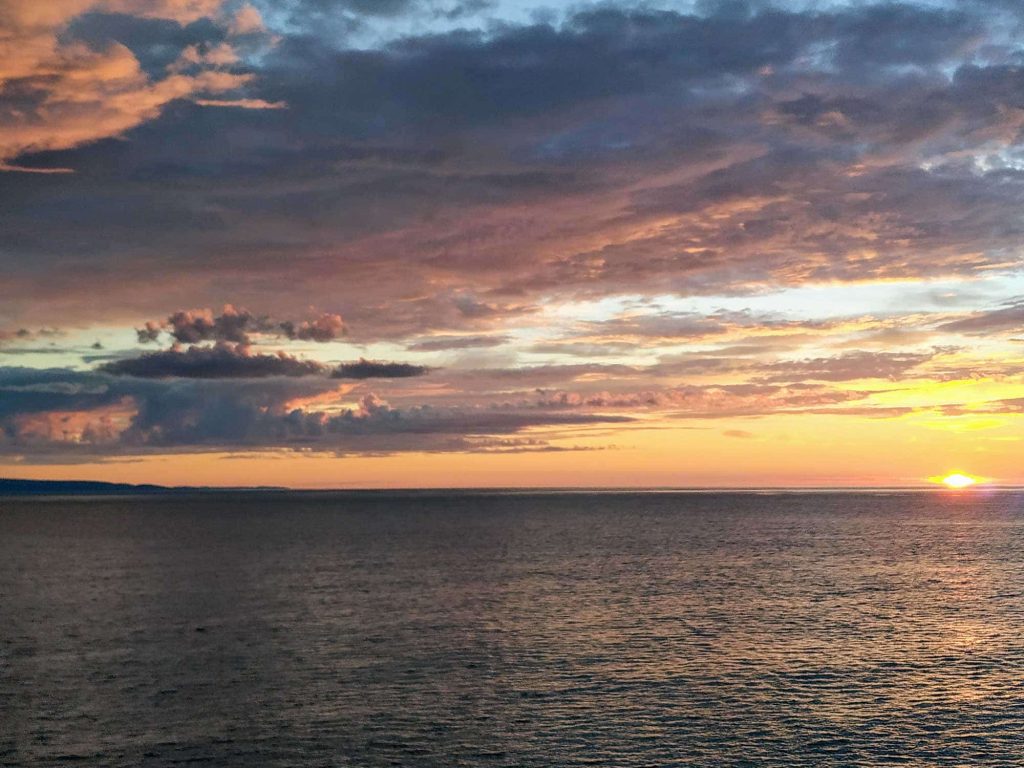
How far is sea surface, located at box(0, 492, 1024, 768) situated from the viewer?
50031 mm

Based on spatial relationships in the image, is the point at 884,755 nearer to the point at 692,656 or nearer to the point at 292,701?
the point at 692,656

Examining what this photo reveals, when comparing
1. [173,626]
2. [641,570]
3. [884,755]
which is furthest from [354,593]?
[884,755]

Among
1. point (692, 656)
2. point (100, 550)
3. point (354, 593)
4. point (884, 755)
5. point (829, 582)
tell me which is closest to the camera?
point (884, 755)

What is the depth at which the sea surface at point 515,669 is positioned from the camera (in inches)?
1970

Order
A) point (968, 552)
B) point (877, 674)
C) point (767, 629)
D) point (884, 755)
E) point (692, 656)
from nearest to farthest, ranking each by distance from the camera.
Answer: point (884, 755), point (877, 674), point (692, 656), point (767, 629), point (968, 552)

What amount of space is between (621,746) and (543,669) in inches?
Answer: 688

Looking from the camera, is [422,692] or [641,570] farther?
[641,570]

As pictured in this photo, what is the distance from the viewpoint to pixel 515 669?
220ft

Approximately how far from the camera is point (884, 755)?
1919 inches

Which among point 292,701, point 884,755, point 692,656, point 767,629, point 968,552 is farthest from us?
point 968,552

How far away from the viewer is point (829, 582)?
393 ft

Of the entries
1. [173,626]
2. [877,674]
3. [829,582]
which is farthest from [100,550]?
[877,674]

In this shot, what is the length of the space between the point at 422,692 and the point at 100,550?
481 ft

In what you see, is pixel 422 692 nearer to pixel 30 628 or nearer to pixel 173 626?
pixel 173 626
